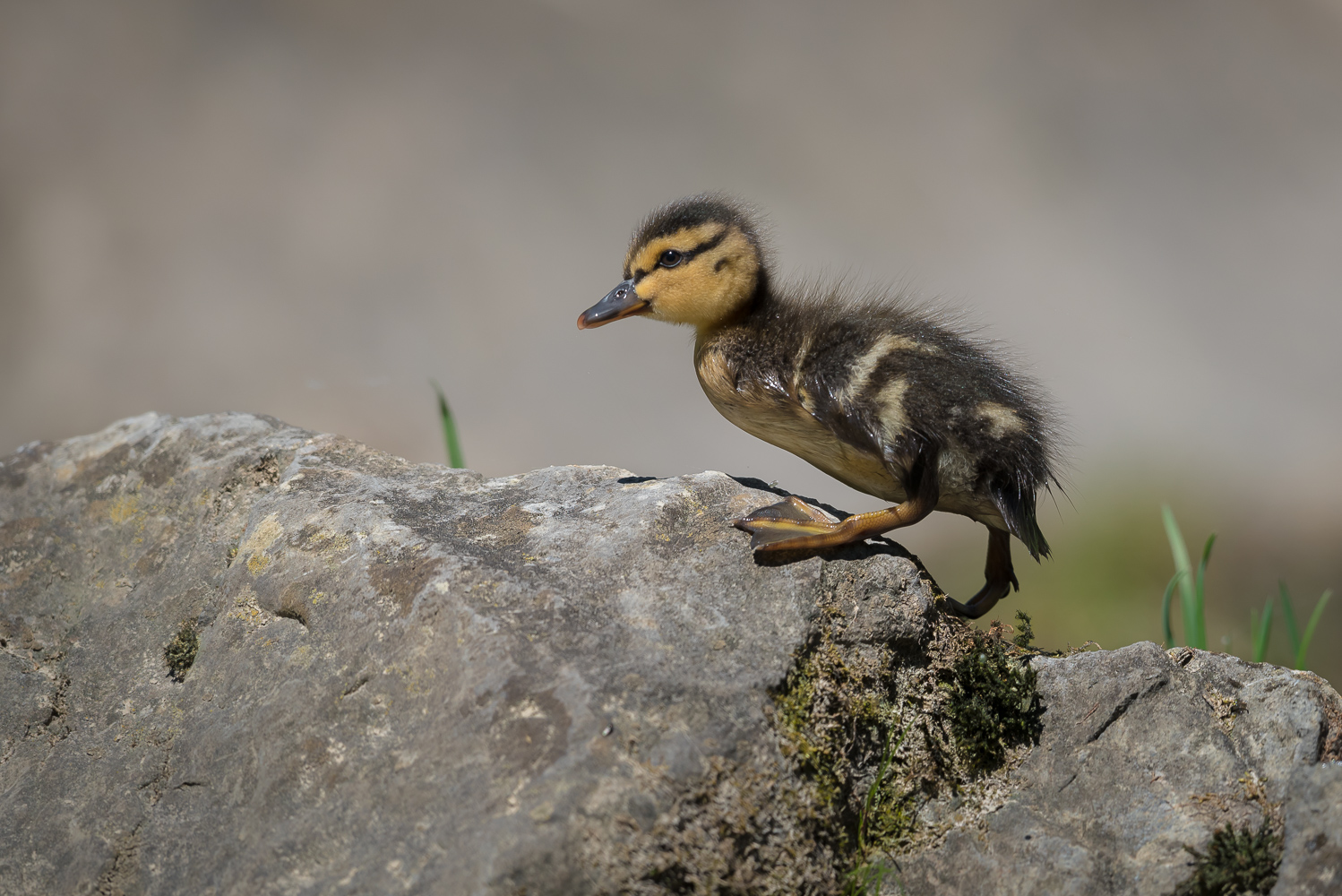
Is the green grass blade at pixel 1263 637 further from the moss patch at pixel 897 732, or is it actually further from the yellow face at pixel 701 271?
the yellow face at pixel 701 271

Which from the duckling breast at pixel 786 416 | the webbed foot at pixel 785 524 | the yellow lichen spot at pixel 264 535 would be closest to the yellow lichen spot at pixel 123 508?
the yellow lichen spot at pixel 264 535

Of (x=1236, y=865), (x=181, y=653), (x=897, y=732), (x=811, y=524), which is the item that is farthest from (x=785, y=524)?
(x=181, y=653)

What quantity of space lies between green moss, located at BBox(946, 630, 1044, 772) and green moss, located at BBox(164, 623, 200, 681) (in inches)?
72.9

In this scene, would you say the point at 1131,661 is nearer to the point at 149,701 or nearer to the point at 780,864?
the point at 780,864

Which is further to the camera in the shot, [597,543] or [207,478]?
[207,478]

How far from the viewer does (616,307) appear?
2803 mm

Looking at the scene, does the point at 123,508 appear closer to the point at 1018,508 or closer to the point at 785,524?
the point at 785,524

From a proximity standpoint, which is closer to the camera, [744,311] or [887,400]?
[887,400]

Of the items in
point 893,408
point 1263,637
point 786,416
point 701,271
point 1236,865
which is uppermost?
point 701,271

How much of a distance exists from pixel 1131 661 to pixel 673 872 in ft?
4.11

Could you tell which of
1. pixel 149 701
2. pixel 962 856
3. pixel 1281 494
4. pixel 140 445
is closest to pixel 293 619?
pixel 149 701

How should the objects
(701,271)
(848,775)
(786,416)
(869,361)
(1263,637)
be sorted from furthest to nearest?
(1263,637) → (701,271) → (786,416) → (869,361) → (848,775)

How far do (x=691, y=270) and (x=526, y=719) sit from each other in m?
1.45

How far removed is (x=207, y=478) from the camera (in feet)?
9.32
